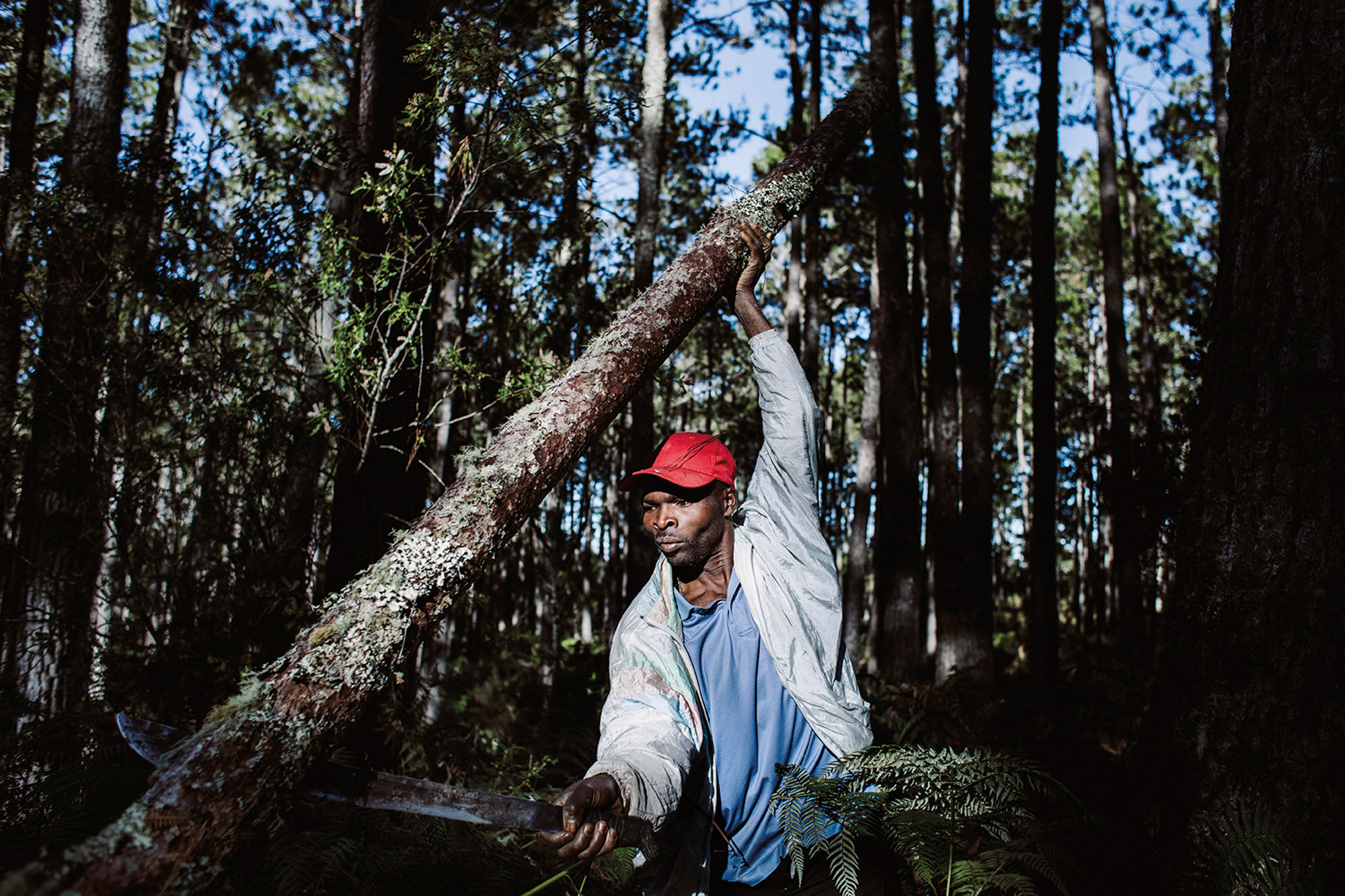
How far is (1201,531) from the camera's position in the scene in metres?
2.88

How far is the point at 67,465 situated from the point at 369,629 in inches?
169

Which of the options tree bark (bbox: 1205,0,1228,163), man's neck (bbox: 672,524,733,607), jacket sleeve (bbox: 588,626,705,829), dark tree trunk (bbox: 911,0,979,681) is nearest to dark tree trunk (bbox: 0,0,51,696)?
jacket sleeve (bbox: 588,626,705,829)

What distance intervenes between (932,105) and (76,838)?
10.8m

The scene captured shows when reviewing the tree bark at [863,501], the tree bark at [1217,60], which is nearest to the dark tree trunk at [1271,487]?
the tree bark at [863,501]

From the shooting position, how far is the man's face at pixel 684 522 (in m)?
2.94

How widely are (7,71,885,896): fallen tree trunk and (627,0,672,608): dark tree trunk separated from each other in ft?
14.0

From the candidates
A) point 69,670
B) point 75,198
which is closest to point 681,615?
point 69,670

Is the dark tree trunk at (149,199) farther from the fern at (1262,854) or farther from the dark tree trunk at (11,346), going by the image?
the fern at (1262,854)

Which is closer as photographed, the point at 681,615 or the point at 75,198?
the point at 681,615

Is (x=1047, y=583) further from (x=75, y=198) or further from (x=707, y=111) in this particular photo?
(x=75, y=198)

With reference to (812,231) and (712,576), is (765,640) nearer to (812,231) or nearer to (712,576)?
(712,576)

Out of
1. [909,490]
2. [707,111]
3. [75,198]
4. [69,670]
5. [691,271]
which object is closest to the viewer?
[691,271]

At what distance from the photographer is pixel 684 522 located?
295cm

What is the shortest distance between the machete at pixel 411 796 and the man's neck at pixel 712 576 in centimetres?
109
